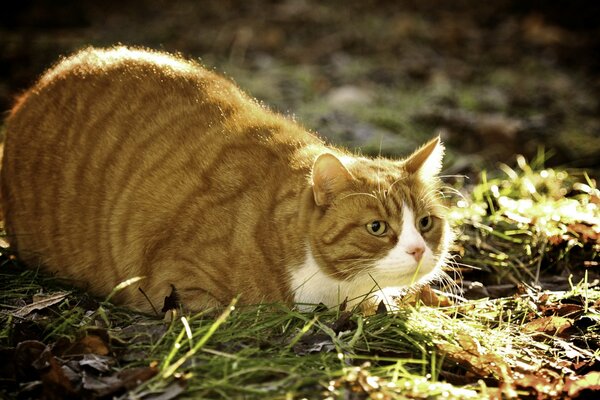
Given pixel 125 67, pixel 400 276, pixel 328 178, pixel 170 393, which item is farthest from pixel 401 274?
pixel 125 67

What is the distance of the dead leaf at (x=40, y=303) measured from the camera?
9.07 ft

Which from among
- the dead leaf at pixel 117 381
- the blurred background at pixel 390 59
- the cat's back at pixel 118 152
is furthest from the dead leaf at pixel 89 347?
the blurred background at pixel 390 59

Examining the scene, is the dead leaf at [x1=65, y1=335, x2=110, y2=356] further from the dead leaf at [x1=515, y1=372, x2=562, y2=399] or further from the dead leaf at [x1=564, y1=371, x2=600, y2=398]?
the dead leaf at [x1=564, y1=371, x2=600, y2=398]

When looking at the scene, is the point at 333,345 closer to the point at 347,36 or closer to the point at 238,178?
the point at 238,178

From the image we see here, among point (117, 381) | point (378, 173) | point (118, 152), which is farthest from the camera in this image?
point (118, 152)

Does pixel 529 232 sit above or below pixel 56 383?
above

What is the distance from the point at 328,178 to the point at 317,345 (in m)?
0.63

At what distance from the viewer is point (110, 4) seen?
8.16m

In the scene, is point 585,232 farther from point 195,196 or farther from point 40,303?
point 40,303

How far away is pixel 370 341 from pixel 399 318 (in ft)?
0.63

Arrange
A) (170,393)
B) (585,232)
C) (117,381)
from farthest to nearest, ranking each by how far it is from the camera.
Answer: (585,232) < (117,381) < (170,393)

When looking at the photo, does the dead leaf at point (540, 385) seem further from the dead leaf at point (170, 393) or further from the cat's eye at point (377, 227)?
the dead leaf at point (170, 393)

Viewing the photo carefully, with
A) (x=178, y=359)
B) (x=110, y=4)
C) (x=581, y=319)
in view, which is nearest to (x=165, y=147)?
(x=178, y=359)

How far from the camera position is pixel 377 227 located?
2785 mm
